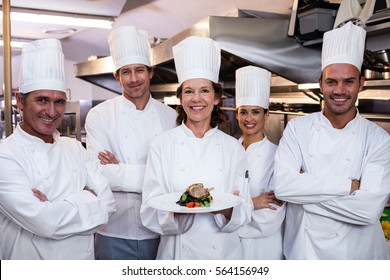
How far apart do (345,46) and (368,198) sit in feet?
1.67

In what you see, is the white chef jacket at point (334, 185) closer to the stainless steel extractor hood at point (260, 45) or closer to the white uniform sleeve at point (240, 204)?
the white uniform sleeve at point (240, 204)

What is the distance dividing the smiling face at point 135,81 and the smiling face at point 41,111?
477 millimetres

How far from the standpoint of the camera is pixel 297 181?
143 centimetres

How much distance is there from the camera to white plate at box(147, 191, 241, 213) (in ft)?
3.85

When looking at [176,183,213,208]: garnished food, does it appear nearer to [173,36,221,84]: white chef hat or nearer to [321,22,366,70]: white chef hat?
[173,36,221,84]: white chef hat

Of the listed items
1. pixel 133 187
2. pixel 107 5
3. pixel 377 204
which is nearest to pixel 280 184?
pixel 377 204

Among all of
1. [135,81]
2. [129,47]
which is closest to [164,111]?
[135,81]

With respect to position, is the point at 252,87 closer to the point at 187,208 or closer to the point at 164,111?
the point at 164,111

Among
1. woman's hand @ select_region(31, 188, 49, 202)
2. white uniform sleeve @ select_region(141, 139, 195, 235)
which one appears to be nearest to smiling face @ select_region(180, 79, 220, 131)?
white uniform sleeve @ select_region(141, 139, 195, 235)

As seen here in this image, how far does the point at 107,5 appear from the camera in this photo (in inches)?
152

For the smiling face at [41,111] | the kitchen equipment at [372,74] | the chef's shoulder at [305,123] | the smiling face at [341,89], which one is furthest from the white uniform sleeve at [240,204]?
the kitchen equipment at [372,74]

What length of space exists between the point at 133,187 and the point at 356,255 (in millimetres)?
814
